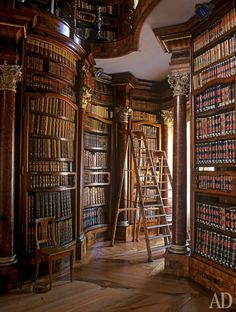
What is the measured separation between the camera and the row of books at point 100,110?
16.4ft

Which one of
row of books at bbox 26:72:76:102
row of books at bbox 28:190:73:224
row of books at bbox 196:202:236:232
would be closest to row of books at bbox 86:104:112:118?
row of books at bbox 26:72:76:102

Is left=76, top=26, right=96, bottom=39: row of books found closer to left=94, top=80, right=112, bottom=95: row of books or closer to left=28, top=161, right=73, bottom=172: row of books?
left=94, top=80, right=112, bottom=95: row of books

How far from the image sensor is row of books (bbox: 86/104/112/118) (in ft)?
16.4

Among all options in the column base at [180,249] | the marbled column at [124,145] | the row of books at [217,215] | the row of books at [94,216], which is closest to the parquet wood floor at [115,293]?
the column base at [180,249]

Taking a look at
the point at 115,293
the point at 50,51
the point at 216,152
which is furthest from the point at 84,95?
the point at 115,293

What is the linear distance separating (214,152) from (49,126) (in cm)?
204

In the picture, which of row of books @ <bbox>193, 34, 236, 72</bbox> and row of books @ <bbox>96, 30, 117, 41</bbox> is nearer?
row of books @ <bbox>193, 34, 236, 72</bbox>

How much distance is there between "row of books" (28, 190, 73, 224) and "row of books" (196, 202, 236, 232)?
1.74 meters

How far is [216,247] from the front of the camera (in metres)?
3.13

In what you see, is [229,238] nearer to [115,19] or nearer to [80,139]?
[80,139]

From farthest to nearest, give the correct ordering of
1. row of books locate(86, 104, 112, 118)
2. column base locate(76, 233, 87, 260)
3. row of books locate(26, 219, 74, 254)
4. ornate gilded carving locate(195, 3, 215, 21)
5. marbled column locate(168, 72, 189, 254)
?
row of books locate(86, 104, 112, 118) → column base locate(76, 233, 87, 260) → marbled column locate(168, 72, 189, 254) → row of books locate(26, 219, 74, 254) → ornate gilded carving locate(195, 3, 215, 21)

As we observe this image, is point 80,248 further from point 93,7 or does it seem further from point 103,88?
point 93,7

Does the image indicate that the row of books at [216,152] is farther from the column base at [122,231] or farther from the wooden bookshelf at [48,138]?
the column base at [122,231]

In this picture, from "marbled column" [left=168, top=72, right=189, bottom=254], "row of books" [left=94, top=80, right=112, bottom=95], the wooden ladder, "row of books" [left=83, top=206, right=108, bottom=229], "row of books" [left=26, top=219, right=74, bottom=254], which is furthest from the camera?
"row of books" [left=94, top=80, right=112, bottom=95]
